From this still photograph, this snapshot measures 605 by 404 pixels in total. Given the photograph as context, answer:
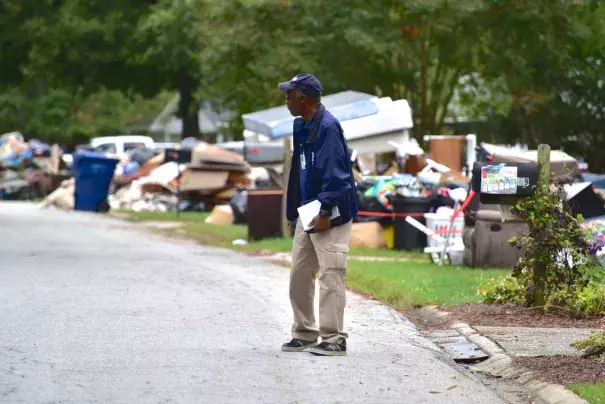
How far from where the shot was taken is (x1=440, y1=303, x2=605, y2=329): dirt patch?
436 inches

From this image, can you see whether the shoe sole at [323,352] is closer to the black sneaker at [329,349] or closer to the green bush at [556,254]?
the black sneaker at [329,349]

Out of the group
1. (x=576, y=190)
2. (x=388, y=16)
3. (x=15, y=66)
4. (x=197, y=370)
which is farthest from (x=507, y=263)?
(x=15, y=66)

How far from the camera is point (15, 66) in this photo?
56781 mm

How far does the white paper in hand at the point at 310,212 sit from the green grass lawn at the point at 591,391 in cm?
209

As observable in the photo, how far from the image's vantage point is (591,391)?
7758 mm

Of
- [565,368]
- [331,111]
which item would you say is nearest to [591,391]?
[565,368]

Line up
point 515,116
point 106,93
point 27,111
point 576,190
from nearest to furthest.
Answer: point 576,190, point 515,116, point 27,111, point 106,93

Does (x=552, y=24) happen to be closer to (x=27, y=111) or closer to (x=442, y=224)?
(x=442, y=224)

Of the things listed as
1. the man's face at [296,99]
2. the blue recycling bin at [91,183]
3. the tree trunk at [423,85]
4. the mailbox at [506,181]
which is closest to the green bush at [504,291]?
the mailbox at [506,181]

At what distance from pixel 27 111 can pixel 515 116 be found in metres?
39.9

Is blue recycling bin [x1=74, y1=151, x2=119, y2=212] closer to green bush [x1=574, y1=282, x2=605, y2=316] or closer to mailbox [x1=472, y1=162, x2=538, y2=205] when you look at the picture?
mailbox [x1=472, y1=162, x2=538, y2=205]

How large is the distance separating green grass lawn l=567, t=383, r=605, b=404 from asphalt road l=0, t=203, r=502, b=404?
545mm

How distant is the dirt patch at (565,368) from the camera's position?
27.3 ft

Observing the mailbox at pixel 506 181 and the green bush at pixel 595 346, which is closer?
the green bush at pixel 595 346
